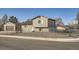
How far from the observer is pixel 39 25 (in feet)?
5.98

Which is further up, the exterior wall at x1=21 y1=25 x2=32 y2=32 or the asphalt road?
the exterior wall at x1=21 y1=25 x2=32 y2=32

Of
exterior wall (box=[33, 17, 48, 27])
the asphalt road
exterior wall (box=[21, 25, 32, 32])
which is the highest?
exterior wall (box=[33, 17, 48, 27])

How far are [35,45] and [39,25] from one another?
0.75 ft

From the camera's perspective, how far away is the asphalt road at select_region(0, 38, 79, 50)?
5.89 ft

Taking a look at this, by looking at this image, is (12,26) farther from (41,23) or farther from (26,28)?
(41,23)

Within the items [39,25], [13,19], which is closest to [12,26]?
[13,19]

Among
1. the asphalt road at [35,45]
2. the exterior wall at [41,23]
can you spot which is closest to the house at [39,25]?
the exterior wall at [41,23]

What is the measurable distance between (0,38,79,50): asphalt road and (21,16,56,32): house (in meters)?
0.13

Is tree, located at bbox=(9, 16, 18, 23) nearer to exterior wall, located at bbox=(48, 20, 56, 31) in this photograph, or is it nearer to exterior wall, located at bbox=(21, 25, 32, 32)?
exterior wall, located at bbox=(21, 25, 32, 32)

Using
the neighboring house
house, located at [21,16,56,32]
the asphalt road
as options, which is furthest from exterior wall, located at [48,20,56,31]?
the neighboring house

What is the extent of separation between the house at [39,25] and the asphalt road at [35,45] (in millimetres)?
134

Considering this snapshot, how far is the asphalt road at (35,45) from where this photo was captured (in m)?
1.79
